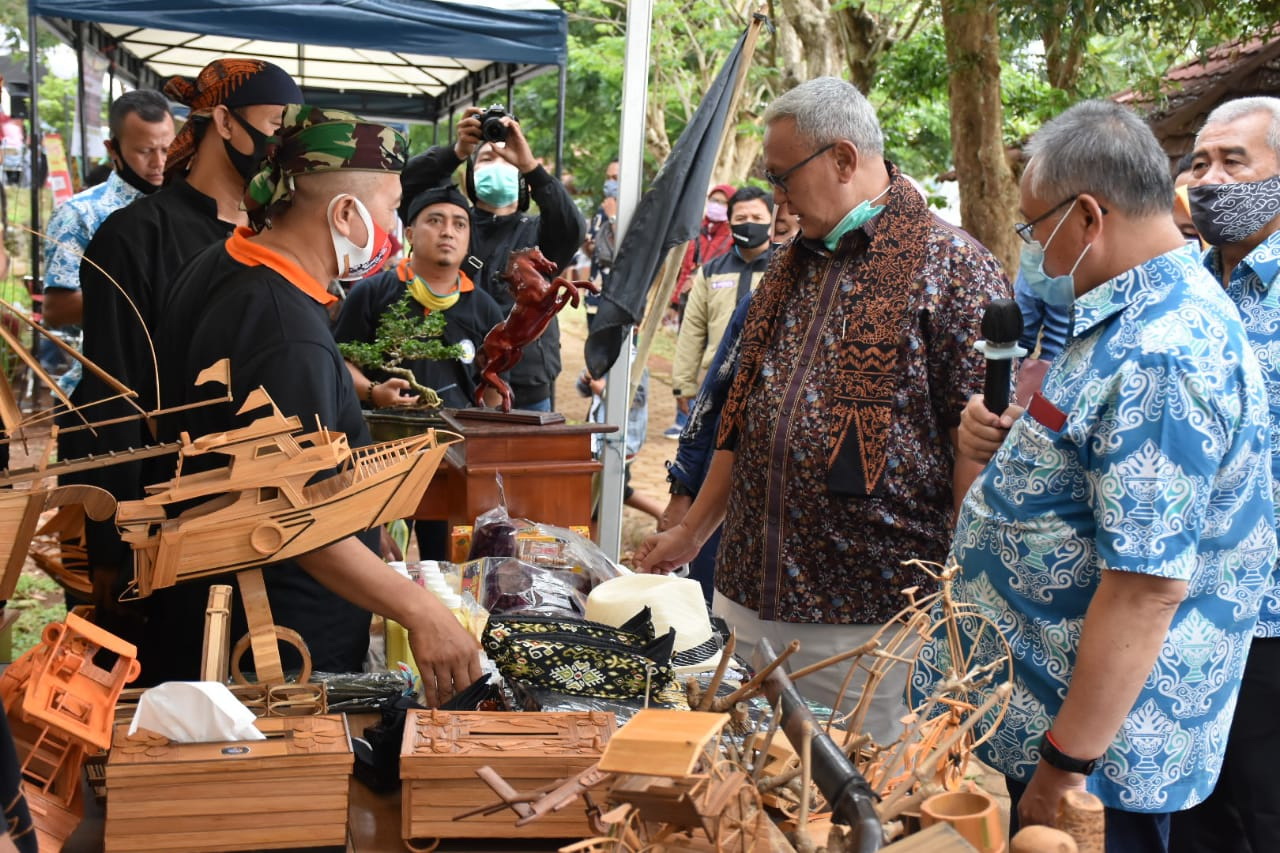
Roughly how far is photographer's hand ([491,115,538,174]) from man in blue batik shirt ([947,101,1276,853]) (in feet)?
7.08

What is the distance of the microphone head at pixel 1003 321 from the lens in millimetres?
1949

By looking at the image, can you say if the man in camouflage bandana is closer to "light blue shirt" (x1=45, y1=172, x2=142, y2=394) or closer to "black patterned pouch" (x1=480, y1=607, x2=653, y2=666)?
"black patterned pouch" (x1=480, y1=607, x2=653, y2=666)

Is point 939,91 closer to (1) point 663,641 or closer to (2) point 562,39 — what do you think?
(2) point 562,39

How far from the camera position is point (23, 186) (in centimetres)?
1402

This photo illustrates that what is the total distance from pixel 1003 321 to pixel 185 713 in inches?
54.3

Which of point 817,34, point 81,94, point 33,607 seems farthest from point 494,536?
point 817,34

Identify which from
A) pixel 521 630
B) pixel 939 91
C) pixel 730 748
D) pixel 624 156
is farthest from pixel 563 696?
pixel 939 91

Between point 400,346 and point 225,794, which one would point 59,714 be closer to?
point 225,794

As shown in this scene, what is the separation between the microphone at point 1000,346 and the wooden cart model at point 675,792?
3.20 feet

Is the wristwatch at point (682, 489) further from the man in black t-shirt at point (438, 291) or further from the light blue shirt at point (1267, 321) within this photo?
the light blue shirt at point (1267, 321)

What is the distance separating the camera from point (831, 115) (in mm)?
2715

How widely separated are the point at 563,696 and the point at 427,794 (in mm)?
367

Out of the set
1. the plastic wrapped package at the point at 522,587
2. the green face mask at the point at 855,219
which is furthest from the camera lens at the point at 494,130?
the plastic wrapped package at the point at 522,587

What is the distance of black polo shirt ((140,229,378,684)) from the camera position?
194cm
